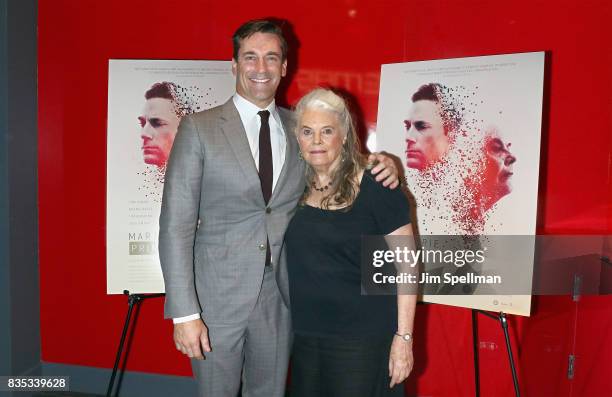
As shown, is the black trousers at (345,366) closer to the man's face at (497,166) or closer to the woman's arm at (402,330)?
the woman's arm at (402,330)

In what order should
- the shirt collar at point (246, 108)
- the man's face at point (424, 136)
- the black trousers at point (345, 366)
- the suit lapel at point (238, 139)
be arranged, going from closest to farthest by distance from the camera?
1. the black trousers at point (345, 366)
2. the suit lapel at point (238, 139)
3. the shirt collar at point (246, 108)
4. the man's face at point (424, 136)

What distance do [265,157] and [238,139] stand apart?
0.12 meters

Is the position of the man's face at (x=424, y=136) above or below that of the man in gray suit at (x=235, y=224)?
above

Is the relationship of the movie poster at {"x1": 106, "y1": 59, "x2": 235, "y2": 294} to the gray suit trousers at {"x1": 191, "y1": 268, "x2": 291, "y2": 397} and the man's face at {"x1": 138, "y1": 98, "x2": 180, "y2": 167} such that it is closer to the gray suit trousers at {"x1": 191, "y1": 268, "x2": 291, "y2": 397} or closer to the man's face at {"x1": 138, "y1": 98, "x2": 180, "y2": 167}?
the man's face at {"x1": 138, "y1": 98, "x2": 180, "y2": 167}

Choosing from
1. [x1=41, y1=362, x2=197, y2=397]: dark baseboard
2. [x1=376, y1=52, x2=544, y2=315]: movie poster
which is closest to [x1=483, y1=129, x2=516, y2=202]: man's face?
[x1=376, y1=52, x2=544, y2=315]: movie poster

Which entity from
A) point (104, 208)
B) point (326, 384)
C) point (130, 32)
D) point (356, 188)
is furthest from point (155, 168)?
point (326, 384)

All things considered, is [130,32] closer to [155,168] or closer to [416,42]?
[155,168]

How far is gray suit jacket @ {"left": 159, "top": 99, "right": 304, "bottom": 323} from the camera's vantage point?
5.91 ft

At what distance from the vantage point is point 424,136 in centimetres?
238

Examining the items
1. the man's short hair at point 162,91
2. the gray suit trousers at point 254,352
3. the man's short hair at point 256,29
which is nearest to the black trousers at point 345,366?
the gray suit trousers at point 254,352

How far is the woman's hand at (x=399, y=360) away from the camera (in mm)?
1747

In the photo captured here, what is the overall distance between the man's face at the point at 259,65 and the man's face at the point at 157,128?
793mm

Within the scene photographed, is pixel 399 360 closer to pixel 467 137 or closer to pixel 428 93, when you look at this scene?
pixel 467 137

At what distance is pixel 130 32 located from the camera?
2914mm
